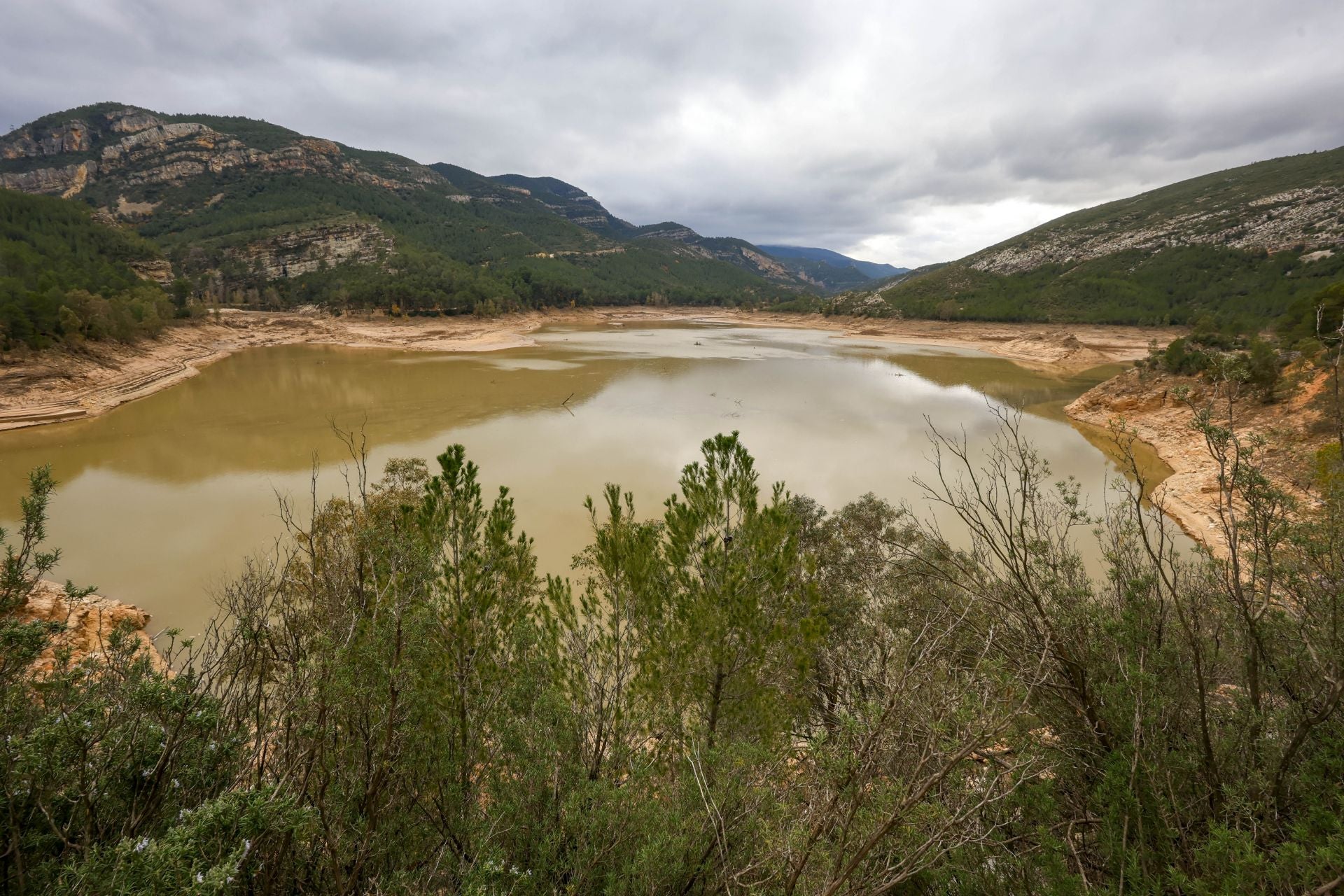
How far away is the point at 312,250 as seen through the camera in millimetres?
106125

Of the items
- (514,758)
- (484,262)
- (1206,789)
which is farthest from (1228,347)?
(484,262)

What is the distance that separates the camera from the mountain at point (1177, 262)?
69562 millimetres

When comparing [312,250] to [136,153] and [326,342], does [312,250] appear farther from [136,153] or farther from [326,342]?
[136,153]

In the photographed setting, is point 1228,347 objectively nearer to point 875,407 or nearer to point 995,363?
point 875,407

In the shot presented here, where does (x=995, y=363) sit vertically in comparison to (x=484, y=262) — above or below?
below

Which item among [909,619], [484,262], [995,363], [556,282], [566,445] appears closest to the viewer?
[909,619]

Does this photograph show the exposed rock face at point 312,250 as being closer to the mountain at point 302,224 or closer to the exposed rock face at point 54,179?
the mountain at point 302,224

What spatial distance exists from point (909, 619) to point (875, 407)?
2976cm

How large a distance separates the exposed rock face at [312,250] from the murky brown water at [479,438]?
2514 inches

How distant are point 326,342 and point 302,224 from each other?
6687cm

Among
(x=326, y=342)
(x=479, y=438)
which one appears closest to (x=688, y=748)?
(x=479, y=438)

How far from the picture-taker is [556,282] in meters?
116

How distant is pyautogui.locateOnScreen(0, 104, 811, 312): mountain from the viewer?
96.2m

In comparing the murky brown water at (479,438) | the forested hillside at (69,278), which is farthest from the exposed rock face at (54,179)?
the murky brown water at (479,438)
